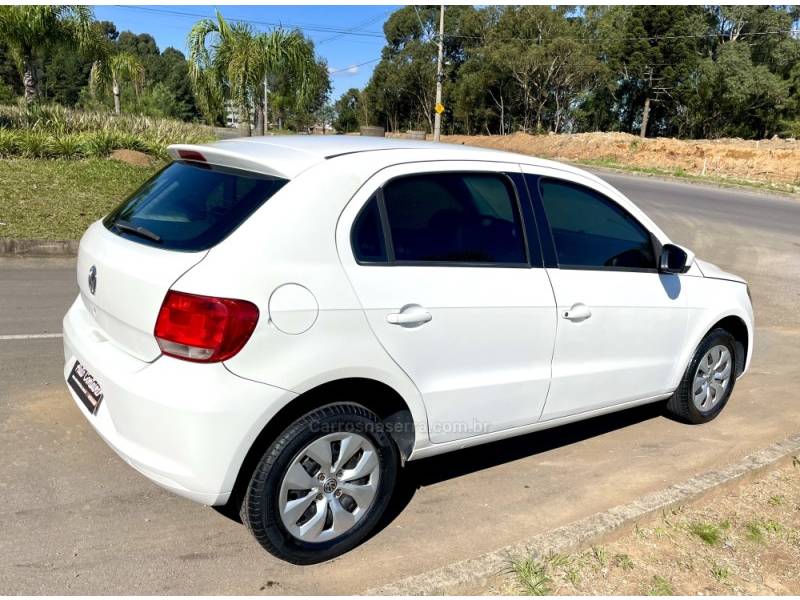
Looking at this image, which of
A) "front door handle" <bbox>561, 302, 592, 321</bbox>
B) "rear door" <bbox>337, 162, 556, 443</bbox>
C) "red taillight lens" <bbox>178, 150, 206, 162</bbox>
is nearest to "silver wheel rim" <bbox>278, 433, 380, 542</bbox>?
"rear door" <bbox>337, 162, 556, 443</bbox>

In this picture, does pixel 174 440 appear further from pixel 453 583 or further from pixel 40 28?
pixel 40 28

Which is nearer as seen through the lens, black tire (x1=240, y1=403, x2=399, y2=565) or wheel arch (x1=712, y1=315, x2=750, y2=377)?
black tire (x1=240, y1=403, x2=399, y2=565)

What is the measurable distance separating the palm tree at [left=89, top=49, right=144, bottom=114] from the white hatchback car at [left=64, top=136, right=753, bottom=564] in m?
19.7

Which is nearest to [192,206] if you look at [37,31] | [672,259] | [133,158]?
[672,259]

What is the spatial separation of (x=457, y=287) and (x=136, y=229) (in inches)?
58.3

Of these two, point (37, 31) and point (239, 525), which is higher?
point (37, 31)

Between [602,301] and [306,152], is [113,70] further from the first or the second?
[602,301]

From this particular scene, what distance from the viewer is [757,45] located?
56594mm

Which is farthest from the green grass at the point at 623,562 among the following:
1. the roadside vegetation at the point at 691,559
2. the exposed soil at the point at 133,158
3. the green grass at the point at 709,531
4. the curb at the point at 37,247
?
the exposed soil at the point at 133,158

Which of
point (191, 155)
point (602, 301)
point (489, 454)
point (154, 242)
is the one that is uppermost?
point (191, 155)

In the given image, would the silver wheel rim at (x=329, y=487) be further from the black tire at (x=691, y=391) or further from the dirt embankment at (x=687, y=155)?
the dirt embankment at (x=687, y=155)

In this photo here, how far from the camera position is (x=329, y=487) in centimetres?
285

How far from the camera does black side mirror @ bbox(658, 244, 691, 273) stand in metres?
3.92

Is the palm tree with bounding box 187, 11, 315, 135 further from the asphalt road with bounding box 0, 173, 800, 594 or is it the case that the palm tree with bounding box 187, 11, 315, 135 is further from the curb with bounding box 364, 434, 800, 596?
the curb with bounding box 364, 434, 800, 596
